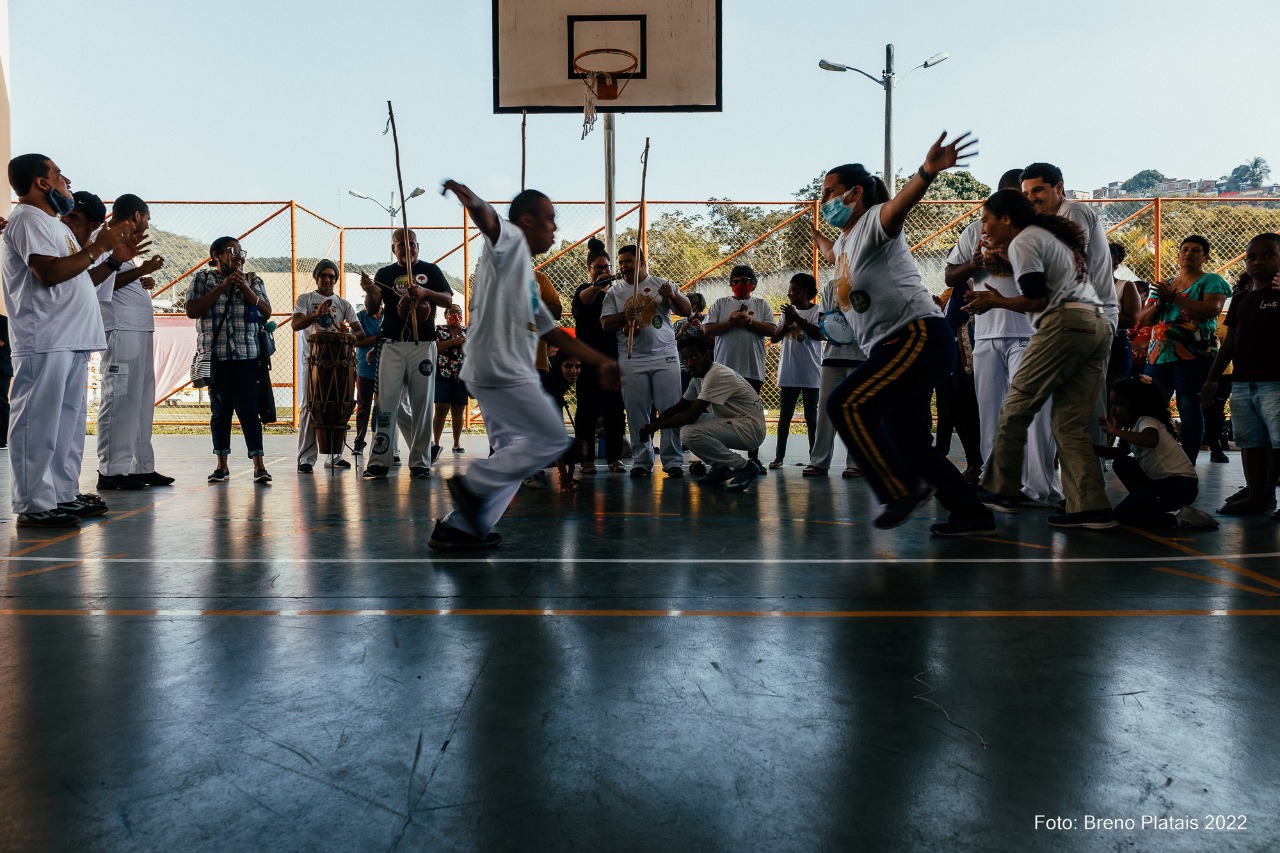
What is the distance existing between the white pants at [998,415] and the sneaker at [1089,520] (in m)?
1.06

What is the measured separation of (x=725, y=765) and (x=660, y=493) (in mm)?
5257

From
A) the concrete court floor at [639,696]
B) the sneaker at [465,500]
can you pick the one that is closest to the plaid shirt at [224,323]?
the concrete court floor at [639,696]

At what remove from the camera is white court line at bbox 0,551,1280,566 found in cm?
473

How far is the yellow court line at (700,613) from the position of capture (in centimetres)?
367

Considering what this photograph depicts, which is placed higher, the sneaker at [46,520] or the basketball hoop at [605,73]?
the basketball hoop at [605,73]

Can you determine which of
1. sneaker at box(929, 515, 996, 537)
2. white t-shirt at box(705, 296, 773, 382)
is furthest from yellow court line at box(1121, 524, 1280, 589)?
white t-shirt at box(705, 296, 773, 382)

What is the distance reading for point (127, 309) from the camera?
25.7 ft

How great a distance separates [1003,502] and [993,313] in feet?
4.32

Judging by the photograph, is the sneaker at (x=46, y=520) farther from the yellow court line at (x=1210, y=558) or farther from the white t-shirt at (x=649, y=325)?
the yellow court line at (x=1210, y=558)

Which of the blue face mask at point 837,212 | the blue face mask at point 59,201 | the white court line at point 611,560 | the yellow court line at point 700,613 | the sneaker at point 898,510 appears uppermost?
the blue face mask at point 59,201

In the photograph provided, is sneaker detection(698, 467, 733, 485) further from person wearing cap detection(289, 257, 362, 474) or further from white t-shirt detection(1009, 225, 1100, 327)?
person wearing cap detection(289, 257, 362, 474)

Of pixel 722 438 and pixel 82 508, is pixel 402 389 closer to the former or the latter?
pixel 722 438

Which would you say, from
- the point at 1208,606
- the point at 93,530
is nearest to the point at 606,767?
the point at 1208,606

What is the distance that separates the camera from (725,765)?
231 centimetres
